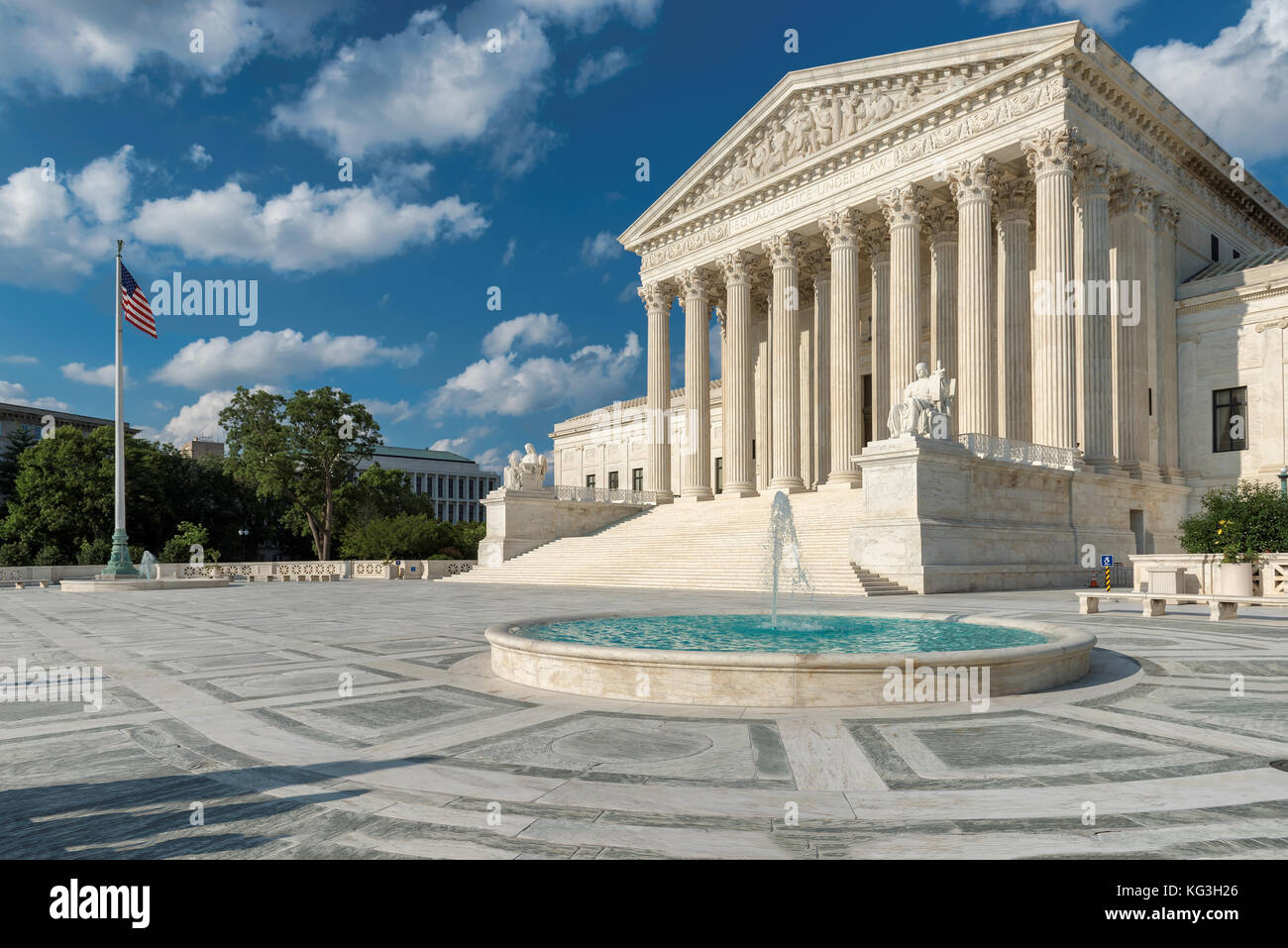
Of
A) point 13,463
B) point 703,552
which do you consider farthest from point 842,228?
point 13,463

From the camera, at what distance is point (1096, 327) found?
1230 inches

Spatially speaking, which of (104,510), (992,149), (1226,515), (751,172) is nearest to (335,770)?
(1226,515)

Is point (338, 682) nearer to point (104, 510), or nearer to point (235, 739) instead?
point (235, 739)

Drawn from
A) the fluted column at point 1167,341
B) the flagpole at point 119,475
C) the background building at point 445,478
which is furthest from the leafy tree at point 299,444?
the background building at point 445,478

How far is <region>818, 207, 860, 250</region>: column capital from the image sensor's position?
3856 cm

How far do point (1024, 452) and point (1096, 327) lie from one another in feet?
21.1

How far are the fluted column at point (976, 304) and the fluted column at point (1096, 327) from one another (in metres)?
3.28

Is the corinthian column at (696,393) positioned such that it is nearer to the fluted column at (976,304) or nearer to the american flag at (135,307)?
the fluted column at (976,304)

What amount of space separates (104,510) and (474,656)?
5688 centimetres

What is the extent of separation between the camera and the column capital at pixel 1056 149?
3011cm

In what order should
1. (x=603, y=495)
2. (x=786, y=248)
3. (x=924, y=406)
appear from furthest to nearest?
(x=603, y=495)
(x=786, y=248)
(x=924, y=406)

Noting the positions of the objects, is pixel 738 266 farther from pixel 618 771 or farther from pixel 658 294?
pixel 618 771

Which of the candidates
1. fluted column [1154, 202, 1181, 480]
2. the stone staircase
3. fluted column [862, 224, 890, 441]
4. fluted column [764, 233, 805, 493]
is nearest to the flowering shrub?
fluted column [1154, 202, 1181, 480]

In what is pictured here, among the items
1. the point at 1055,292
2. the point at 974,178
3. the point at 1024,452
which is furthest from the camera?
the point at 974,178
